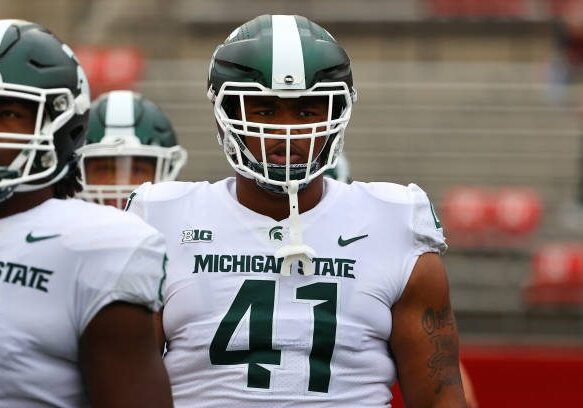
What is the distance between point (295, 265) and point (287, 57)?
1.44 feet

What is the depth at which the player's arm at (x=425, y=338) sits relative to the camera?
2.77 meters

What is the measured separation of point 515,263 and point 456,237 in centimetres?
46

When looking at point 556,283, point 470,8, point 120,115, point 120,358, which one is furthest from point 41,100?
point 470,8

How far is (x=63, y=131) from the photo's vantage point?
214 centimetres

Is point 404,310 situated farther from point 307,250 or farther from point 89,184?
point 89,184

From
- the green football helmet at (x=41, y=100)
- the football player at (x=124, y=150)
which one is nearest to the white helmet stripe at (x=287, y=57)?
the green football helmet at (x=41, y=100)

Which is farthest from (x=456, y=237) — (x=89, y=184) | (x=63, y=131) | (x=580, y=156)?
(x=63, y=131)

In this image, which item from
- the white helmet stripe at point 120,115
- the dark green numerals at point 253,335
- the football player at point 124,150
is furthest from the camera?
the white helmet stripe at point 120,115

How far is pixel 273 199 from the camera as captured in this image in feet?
9.37

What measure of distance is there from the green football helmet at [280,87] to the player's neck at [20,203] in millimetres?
691

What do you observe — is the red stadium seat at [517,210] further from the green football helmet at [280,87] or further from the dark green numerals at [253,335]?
the dark green numerals at [253,335]

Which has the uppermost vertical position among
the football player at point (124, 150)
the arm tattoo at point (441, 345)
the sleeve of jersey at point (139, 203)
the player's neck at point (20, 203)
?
the player's neck at point (20, 203)

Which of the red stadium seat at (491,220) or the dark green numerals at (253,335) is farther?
the red stadium seat at (491,220)

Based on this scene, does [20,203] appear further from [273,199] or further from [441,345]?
[441,345]
